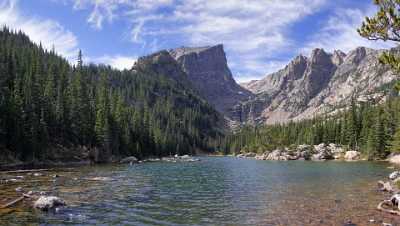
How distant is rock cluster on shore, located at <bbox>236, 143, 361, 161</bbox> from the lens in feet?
425

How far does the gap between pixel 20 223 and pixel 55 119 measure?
7778cm

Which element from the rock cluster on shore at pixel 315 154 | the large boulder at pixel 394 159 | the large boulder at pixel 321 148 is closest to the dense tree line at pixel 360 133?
the large boulder at pixel 394 159

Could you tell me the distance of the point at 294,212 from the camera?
98.1 feet

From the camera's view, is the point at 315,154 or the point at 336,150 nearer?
the point at 336,150

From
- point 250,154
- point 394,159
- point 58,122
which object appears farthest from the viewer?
point 250,154

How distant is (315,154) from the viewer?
14312cm

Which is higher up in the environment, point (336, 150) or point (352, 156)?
point (336, 150)

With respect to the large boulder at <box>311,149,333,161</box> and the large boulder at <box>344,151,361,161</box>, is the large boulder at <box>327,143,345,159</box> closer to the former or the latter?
the large boulder at <box>311,149,333,161</box>

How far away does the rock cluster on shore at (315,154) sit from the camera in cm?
12944

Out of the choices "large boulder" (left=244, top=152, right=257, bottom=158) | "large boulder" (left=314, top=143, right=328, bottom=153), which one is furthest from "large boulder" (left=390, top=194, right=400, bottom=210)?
"large boulder" (left=244, top=152, right=257, bottom=158)

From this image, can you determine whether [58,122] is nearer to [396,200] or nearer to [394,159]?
[396,200]

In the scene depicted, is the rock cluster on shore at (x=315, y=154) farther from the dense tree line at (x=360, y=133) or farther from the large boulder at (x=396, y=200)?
the large boulder at (x=396, y=200)

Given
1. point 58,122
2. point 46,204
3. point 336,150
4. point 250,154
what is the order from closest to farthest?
point 46,204 → point 58,122 → point 336,150 → point 250,154

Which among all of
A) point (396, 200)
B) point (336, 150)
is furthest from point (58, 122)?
point (336, 150)
